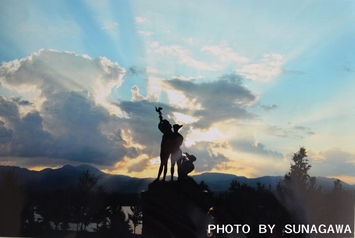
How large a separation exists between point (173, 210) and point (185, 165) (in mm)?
1362

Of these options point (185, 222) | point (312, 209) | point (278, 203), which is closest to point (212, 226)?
point (185, 222)

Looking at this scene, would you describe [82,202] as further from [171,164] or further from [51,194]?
[171,164]

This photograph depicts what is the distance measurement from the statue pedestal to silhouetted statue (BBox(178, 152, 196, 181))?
12.8 inches

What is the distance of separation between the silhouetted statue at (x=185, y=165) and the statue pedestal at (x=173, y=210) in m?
0.33

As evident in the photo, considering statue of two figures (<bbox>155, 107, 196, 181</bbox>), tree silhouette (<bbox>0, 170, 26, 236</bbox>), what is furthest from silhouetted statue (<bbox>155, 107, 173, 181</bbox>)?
tree silhouette (<bbox>0, 170, 26, 236</bbox>)

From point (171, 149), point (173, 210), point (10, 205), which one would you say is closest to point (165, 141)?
point (171, 149)

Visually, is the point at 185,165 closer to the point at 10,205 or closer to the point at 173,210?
the point at 173,210

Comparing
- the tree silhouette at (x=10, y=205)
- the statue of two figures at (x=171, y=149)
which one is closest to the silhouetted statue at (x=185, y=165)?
the statue of two figures at (x=171, y=149)

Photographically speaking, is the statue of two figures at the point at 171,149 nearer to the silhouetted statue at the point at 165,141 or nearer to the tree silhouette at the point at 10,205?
the silhouetted statue at the point at 165,141

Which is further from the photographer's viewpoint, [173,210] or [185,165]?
[185,165]

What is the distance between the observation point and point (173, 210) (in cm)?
855

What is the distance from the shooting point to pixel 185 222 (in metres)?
8.52

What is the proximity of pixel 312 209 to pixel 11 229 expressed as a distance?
34.3 ft

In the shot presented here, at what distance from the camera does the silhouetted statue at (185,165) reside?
9366 millimetres
